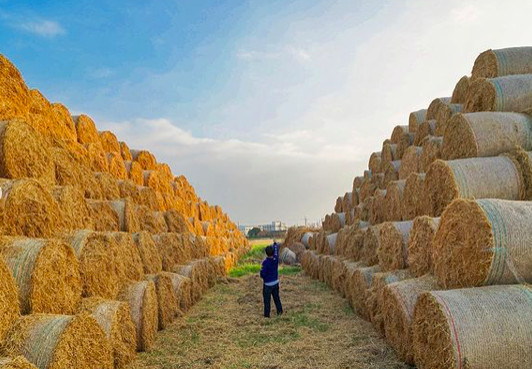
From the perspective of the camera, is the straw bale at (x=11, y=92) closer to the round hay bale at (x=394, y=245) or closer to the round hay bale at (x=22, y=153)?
the round hay bale at (x=22, y=153)

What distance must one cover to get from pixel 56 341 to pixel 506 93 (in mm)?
7645

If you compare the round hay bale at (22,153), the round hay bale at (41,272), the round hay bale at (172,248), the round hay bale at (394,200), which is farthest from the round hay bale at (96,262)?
the round hay bale at (394,200)

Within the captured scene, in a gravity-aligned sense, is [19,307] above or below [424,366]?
above

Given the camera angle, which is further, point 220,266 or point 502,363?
point 220,266

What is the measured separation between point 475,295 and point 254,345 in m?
3.78

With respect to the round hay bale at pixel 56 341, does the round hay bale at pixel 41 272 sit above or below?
above

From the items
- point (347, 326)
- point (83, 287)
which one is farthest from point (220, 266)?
point (83, 287)

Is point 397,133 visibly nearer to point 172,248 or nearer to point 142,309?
point 172,248

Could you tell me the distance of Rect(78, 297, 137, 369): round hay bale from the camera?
5832 mm

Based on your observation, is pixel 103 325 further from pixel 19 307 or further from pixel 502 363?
pixel 502 363

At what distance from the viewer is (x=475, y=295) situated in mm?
4754

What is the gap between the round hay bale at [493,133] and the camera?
713cm

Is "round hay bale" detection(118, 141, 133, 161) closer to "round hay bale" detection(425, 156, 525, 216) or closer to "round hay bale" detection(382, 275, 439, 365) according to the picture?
"round hay bale" detection(382, 275, 439, 365)

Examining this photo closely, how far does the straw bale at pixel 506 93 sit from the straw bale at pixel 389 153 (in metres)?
3.72
